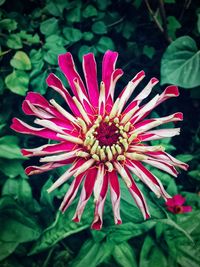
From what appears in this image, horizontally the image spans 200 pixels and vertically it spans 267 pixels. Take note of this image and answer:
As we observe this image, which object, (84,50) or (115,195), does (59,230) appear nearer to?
(115,195)

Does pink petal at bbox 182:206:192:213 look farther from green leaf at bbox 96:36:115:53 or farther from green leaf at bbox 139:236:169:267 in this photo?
green leaf at bbox 96:36:115:53

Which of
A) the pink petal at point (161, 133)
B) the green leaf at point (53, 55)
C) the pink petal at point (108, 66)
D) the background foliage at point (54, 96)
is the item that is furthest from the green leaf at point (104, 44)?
the pink petal at point (161, 133)

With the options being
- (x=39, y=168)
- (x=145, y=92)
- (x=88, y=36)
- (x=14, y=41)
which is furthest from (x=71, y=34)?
(x=39, y=168)

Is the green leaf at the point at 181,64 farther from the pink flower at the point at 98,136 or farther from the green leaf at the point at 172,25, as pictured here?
the pink flower at the point at 98,136

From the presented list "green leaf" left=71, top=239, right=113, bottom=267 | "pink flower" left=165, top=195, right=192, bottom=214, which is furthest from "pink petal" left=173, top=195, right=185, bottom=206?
"green leaf" left=71, top=239, right=113, bottom=267

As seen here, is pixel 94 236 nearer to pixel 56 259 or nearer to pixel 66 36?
pixel 56 259

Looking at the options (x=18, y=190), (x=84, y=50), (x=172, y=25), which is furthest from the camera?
(x=172, y=25)

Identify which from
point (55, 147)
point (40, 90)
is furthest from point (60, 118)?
point (40, 90)
